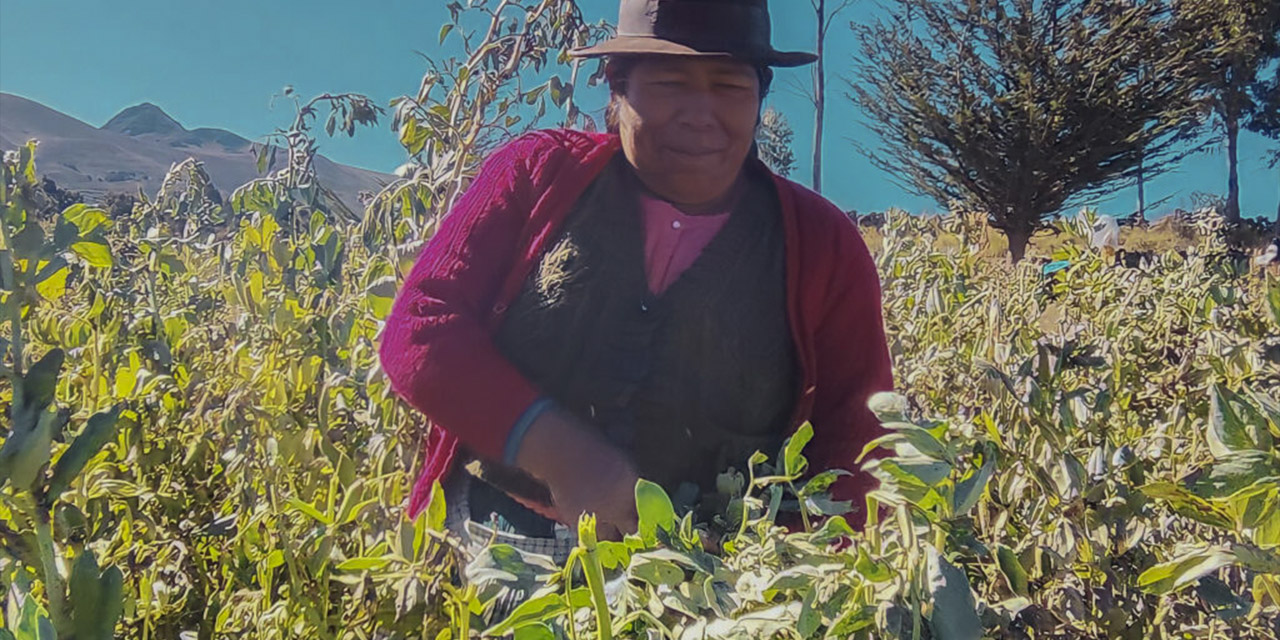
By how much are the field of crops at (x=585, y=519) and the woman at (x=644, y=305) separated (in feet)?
0.22

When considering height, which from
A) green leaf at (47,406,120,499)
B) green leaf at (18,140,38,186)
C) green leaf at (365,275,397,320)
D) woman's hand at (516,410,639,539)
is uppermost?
green leaf at (18,140,38,186)

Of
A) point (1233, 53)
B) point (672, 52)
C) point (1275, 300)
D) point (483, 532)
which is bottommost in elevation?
point (483, 532)

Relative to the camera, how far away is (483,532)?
944mm

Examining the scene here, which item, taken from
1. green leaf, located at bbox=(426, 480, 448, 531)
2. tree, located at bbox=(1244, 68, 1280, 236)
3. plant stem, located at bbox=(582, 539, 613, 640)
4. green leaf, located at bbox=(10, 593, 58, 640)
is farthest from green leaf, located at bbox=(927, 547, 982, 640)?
tree, located at bbox=(1244, 68, 1280, 236)

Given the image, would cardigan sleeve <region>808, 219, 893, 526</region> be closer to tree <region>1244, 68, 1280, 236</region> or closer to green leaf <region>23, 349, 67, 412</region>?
green leaf <region>23, 349, 67, 412</region>

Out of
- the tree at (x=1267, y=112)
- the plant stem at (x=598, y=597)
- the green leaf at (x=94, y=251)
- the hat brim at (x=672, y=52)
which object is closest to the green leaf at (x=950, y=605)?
the plant stem at (x=598, y=597)

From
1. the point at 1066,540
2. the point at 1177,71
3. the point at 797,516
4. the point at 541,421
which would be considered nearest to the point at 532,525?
the point at 541,421

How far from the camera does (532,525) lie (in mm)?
967

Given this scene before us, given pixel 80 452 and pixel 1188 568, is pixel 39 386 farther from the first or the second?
pixel 1188 568

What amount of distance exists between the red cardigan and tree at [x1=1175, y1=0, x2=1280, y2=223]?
13691mm

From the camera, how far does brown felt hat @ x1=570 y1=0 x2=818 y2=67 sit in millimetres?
862

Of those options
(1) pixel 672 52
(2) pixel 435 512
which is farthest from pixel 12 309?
(1) pixel 672 52

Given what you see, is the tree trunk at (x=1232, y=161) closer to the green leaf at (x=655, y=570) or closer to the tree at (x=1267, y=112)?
the tree at (x=1267, y=112)

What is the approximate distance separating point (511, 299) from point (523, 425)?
0.50 feet
